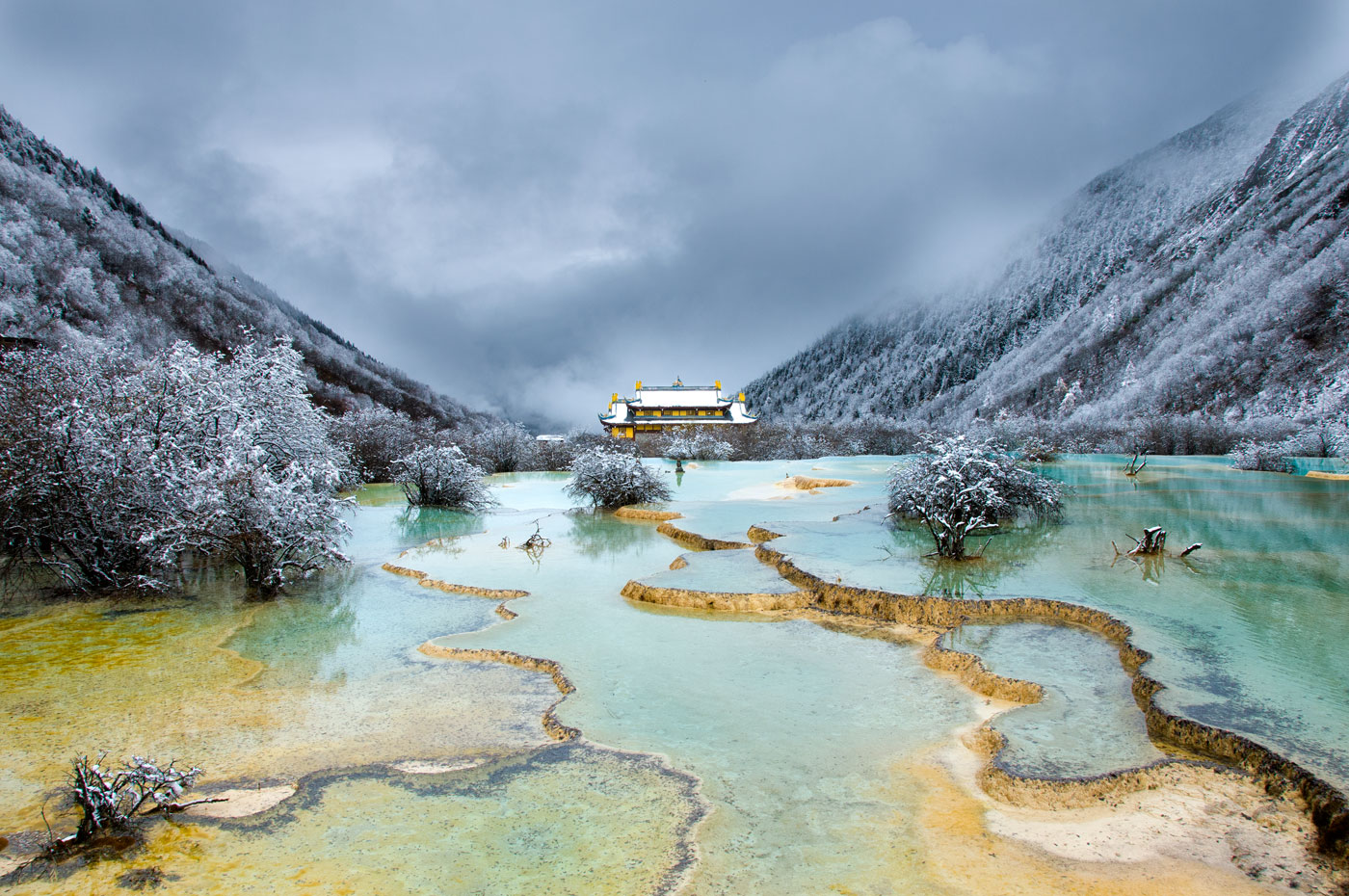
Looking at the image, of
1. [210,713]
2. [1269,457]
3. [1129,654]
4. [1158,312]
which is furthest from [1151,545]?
[1158,312]

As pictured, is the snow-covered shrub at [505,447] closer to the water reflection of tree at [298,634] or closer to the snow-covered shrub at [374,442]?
the snow-covered shrub at [374,442]

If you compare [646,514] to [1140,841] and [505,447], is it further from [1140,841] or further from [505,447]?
[505,447]

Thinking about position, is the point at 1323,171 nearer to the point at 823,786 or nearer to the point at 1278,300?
the point at 1278,300

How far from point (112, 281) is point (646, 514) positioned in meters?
60.8

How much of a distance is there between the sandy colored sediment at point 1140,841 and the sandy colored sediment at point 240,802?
341 cm

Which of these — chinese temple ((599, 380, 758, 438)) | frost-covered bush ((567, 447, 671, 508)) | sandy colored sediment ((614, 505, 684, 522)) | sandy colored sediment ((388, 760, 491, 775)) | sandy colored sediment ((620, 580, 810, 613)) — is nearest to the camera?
sandy colored sediment ((388, 760, 491, 775))

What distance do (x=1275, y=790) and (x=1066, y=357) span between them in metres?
78.3

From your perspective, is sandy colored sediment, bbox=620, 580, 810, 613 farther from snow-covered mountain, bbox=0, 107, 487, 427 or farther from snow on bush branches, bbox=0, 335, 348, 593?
snow-covered mountain, bbox=0, 107, 487, 427

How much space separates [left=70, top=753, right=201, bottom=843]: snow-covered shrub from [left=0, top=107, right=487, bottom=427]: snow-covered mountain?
48.1m

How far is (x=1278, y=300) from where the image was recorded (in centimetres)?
5150

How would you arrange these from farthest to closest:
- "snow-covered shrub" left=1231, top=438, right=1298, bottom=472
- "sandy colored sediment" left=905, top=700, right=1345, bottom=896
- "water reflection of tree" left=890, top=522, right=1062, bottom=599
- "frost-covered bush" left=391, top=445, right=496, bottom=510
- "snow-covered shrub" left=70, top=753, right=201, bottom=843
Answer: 1. "snow-covered shrub" left=1231, top=438, right=1298, bottom=472
2. "frost-covered bush" left=391, top=445, right=496, bottom=510
3. "water reflection of tree" left=890, top=522, right=1062, bottom=599
4. "snow-covered shrub" left=70, top=753, right=201, bottom=843
5. "sandy colored sediment" left=905, top=700, right=1345, bottom=896

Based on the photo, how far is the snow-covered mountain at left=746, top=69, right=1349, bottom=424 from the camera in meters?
49.2

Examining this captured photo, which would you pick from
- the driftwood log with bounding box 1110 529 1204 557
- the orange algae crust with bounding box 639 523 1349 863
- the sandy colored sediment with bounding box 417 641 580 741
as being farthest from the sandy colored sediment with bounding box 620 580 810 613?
the driftwood log with bounding box 1110 529 1204 557

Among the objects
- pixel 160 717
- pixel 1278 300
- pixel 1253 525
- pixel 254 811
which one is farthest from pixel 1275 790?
pixel 1278 300
